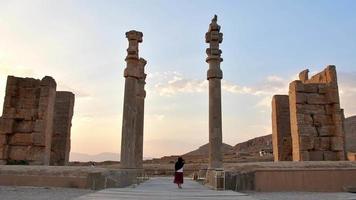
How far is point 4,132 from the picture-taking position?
16.5 m

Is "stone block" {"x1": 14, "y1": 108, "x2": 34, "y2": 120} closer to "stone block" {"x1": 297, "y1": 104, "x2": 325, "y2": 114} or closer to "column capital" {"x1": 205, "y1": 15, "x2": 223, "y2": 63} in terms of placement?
"column capital" {"x1": 205, "y1": 15, "x2": 223, "y2": 63}

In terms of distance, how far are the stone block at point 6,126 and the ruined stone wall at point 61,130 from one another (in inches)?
94.2

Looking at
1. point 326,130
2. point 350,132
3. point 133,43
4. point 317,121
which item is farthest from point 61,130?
point 350,132

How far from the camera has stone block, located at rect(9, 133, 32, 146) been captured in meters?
16.3

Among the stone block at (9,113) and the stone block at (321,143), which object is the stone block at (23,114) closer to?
the stone block at (9,113)

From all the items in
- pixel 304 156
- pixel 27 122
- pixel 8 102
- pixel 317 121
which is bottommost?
pixel 304 156

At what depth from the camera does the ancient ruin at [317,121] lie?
625 inches

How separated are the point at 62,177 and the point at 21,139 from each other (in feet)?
22.3

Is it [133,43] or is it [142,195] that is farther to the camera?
[133,43]

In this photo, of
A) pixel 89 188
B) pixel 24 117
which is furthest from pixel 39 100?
pixel 89 188

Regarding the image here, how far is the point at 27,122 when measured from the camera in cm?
1659

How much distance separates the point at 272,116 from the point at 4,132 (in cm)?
1354

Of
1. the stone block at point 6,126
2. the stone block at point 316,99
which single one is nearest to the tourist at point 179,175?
the stone block at point 316,99

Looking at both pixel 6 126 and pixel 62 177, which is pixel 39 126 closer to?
pixel 6 126
